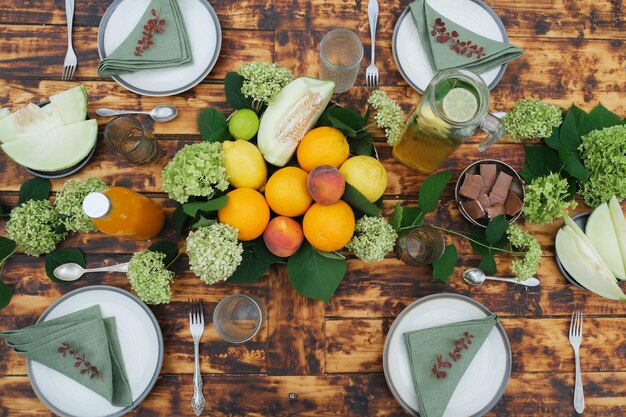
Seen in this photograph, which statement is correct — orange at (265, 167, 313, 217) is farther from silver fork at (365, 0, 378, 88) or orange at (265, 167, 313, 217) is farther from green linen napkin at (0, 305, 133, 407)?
green linen napkin at (0, 305, 133, 407)

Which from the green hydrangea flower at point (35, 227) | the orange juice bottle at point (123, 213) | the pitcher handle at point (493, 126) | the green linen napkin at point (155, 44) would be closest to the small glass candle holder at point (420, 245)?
the pitcher handle at point (493, 126)

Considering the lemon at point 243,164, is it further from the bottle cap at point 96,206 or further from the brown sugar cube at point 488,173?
the brown sugar cube at point 488,173

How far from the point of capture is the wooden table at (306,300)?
979 mm

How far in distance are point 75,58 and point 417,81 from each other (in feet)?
2.80

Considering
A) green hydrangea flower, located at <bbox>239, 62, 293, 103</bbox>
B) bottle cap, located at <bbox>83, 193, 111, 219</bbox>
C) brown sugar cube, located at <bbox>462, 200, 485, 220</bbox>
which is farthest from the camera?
brown sugar cube, located at <bbox>462, 200, 485, 220</bbox>

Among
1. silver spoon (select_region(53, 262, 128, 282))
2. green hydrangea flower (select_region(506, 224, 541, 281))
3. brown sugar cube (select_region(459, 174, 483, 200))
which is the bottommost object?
silver spoon (select_region(53, 262, 128, 282))

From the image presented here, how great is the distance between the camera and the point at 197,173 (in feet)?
2.57

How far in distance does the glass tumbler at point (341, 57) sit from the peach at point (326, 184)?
29cm

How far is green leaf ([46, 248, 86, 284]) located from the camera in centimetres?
96

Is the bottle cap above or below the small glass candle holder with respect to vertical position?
above

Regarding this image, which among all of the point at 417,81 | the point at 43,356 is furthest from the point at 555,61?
the point at 43,356

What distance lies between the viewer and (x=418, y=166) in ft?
3.34

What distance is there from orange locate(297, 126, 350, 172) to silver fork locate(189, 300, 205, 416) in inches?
16.1

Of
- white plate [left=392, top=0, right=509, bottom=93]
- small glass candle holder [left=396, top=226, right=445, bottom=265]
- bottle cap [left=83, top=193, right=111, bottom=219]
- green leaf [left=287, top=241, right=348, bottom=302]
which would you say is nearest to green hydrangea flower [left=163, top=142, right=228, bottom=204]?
bottle cap [left=83, top=193, right=111, bottom=219]
